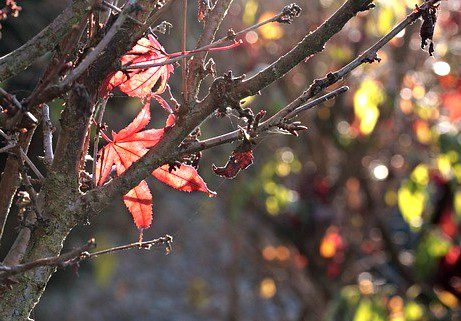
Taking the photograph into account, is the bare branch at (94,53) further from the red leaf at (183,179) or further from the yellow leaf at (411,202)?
the yellow leaf at (411,202)

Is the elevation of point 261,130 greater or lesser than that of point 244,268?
lesser

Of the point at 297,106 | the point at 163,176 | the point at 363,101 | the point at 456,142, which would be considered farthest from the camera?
the point at 363,101

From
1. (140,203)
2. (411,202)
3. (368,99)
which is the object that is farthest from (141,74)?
(368,99)

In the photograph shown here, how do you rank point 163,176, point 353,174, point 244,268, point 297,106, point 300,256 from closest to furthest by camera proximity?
point 297,106 → point 163,176 → point 353,174 → point 300,256 → point 244,268

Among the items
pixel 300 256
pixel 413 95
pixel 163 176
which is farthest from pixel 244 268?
pixel 163 176

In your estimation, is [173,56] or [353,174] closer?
[173,56]

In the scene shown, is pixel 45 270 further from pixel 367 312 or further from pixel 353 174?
pixel 353 174
